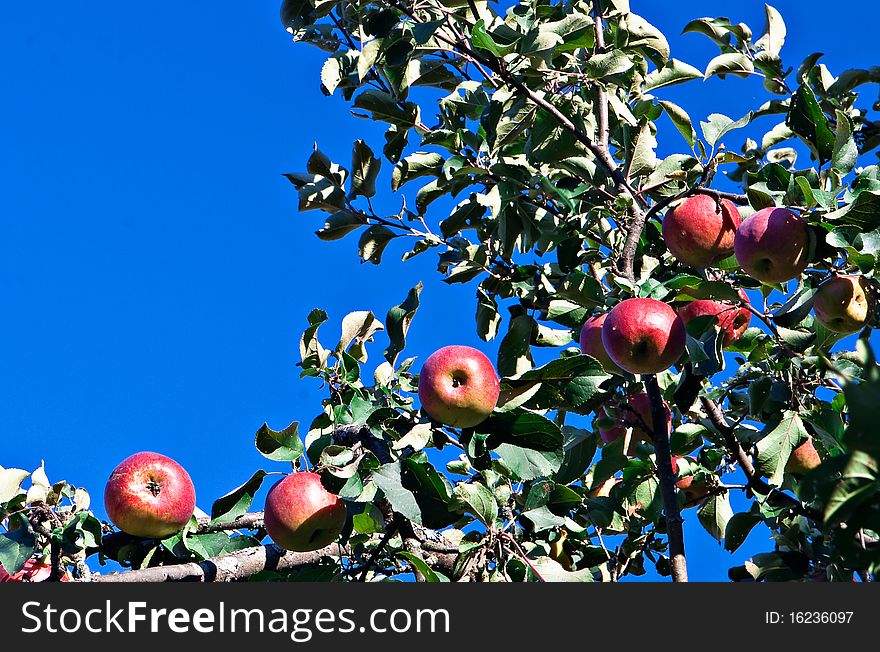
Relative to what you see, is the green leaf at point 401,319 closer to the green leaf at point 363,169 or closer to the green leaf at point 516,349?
the green leaf at point 516,349

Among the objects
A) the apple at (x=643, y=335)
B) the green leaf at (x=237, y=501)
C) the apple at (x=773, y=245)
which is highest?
the apple at (x=773, y=245)

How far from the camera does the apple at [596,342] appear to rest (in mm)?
2723

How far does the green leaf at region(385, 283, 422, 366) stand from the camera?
8.82 feet

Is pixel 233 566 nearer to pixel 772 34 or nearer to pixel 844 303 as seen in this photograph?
pixel 844 303

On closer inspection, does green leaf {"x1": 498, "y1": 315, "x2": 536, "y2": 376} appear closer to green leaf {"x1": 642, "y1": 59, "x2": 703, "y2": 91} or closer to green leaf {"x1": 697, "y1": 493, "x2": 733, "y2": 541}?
green leaf {"x1": 697, "y1": 493, "x2": 733, "y2": 541}

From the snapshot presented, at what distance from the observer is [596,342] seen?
2738 millimetres

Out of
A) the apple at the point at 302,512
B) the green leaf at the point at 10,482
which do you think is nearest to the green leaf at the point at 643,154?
the apple at the point at 302,512

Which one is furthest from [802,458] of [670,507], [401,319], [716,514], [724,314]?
[401,319]

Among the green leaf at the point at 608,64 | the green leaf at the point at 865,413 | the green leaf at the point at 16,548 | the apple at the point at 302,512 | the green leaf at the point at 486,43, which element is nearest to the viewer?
the green leaf at the point at 865,413

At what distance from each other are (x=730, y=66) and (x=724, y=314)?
98cm

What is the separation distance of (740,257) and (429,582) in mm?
1244

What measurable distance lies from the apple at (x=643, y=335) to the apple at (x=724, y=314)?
14.1 inches

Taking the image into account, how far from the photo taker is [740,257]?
2617 millimetres

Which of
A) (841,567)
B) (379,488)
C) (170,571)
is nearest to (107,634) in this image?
(170,571)
